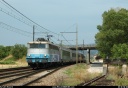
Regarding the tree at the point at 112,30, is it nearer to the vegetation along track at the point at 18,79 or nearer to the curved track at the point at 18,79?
the curved track at the point at 18,79

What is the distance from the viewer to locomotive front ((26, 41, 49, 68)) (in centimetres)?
3903

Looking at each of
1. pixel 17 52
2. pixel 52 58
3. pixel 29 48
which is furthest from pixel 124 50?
pixel 17 52

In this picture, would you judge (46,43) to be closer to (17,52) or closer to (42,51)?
(42,51)

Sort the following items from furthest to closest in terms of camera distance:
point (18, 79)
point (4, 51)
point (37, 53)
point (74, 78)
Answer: point (4, 51)
point (37, 53)
point (74, 78)
point (18, 79)

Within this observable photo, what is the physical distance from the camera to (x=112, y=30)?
5638 cm

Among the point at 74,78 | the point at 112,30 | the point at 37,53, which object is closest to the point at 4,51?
the point at 112,30

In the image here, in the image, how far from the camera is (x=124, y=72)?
28.0m

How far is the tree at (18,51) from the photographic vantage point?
98.7m

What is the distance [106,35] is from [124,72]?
1139 inches

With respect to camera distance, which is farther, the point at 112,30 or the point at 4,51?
the point at 4,51

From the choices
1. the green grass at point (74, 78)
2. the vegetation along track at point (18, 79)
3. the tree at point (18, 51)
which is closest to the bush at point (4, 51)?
the tree at point (18, 51)

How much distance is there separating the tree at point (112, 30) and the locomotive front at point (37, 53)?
18523mm

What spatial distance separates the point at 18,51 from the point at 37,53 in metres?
59.8

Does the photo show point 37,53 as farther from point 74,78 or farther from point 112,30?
point 112,30
